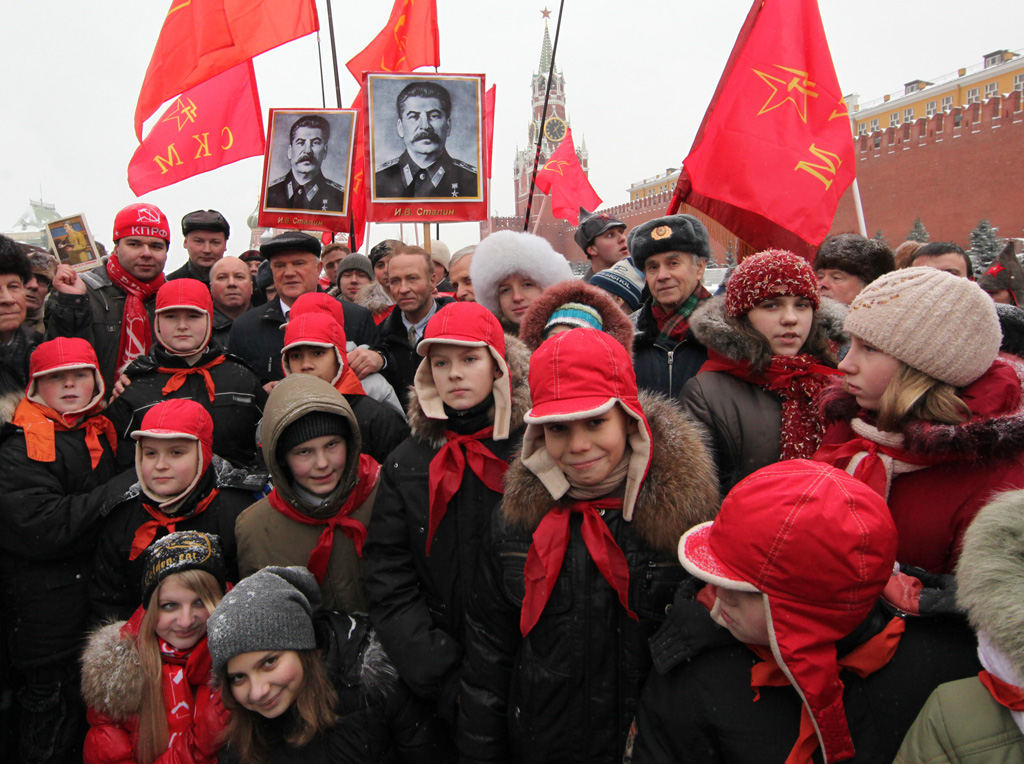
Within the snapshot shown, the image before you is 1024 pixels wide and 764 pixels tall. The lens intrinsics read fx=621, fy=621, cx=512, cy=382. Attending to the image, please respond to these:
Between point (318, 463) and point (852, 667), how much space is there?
185cm

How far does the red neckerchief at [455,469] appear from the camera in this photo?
2121 millimetres

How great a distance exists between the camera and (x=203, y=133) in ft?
18.4

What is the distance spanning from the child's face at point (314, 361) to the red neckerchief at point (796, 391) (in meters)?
1.89

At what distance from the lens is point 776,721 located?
1.36 m

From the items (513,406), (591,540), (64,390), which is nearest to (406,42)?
(64,390)

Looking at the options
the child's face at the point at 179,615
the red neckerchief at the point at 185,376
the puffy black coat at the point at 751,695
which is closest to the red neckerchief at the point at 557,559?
the puffy black coat at the point at 751,695

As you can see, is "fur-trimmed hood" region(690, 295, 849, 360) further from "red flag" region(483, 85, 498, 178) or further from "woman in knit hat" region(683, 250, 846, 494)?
"red flag" region(483, 85, 498, 178)

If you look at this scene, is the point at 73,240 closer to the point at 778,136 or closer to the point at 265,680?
the point at 265,680

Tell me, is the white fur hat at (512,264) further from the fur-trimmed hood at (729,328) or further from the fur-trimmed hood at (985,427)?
the fur-trimmed hood at (985,427)

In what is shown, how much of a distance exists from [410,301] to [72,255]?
2506 mm

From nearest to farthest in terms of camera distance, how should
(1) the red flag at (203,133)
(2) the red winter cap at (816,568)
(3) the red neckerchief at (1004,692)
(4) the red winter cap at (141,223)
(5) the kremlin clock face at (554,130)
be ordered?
1. (3) the red neckerchief at (1004,692)
2. (2) the red winter cap at (816,568)
3. (4) the red winter cap at (141,223)
4. (1) the red flag at (203,133)
5. (5) the kremlin clock face at (554,130)

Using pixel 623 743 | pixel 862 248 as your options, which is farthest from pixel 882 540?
pixel 862 248

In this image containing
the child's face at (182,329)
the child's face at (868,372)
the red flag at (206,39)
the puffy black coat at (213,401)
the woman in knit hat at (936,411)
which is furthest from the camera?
the red flag at (206,39)

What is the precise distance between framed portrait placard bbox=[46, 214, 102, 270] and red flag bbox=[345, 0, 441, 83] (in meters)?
3.23
